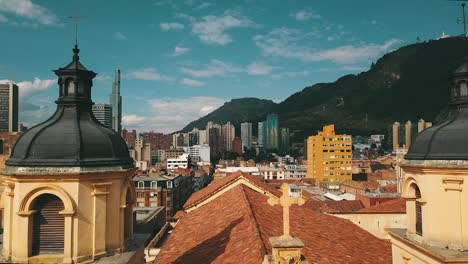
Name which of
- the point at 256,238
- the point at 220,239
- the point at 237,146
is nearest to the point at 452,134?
the point at 256,238

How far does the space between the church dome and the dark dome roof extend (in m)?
7.76

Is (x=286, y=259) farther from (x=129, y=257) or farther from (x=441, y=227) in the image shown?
(x=441, y=227)

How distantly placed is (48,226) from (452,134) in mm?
10037

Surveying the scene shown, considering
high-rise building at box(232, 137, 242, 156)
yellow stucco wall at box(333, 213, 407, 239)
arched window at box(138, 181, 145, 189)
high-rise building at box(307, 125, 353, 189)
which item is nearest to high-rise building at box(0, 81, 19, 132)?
arched window at box(138, 181, 145, 189)

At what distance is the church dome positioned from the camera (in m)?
9.79

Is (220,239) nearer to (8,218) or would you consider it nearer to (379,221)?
(8,218)

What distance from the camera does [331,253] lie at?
439 inches

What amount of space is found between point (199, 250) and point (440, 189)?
6.77m

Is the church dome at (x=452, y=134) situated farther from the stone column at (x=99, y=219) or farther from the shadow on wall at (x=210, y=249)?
the stone column at (x=99, y=219)

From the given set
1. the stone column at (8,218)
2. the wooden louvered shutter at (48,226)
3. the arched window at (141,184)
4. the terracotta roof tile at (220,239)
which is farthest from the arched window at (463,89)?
the arched window at (141,184)

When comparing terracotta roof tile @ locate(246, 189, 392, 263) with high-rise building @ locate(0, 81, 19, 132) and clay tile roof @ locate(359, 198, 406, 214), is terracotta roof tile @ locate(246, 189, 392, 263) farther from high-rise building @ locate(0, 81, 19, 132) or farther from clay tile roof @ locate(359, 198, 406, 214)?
high-rise building @ locate(0, 81, 19, 132)

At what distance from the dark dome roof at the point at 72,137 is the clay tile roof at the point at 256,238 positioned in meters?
3.65

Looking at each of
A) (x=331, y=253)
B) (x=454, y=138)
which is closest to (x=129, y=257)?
(x=331, y=253)

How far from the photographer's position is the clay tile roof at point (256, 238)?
10055 millimetres
